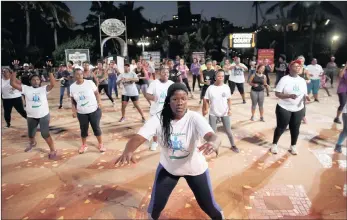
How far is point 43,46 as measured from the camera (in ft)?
112

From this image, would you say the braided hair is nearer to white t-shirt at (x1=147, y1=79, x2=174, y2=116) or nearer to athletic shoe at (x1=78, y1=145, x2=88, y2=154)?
white t-shirt at (x1=147, y1=79, x2=174, y2=116)

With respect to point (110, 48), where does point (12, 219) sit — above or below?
below

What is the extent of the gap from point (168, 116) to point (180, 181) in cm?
224

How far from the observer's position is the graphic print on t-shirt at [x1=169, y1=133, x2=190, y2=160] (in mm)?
3098

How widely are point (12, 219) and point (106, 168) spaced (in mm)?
1901

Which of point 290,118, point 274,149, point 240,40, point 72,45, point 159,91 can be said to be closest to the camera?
point 290,118

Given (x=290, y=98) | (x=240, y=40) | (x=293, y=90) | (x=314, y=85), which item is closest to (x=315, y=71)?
(x=314, y=85)

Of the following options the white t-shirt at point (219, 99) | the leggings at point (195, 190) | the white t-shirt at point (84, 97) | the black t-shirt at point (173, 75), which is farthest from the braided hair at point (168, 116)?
the black t-shirt at point (173, 75)

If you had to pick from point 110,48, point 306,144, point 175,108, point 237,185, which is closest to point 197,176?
point 175,108

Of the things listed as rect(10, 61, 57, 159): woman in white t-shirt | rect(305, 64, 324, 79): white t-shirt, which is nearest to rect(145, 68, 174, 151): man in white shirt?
rect(10, 61, 57, 159): woman in white t-shirt

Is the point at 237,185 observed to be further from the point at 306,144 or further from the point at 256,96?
the point at 256,96

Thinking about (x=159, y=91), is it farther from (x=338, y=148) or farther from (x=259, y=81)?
(x=338, y=148)

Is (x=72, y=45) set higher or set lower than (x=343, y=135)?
higher

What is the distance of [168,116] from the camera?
10.4ft
